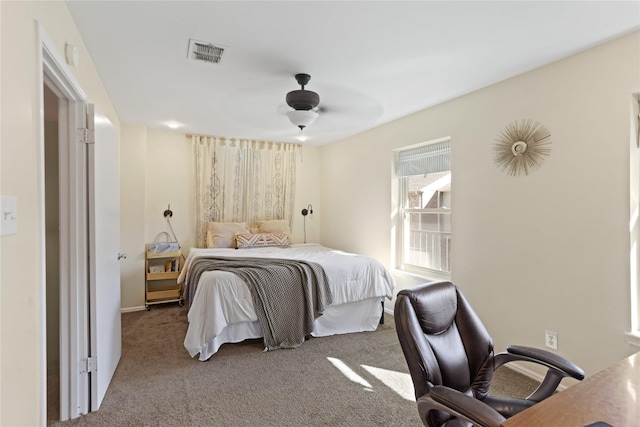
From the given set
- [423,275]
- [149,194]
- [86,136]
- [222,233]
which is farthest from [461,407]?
[149,194]

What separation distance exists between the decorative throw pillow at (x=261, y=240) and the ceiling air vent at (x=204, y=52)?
2651mm

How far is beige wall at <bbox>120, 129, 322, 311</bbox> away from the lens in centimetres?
426

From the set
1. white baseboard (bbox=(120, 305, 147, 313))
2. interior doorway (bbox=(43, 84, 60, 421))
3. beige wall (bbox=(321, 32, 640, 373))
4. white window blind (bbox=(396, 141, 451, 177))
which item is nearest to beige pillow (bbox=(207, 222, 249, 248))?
white baseboard (bbox=(120, 305, 147, 313))

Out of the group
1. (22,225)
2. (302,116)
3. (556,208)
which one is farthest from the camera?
(302,116)

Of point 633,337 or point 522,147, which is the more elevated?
point 522,147

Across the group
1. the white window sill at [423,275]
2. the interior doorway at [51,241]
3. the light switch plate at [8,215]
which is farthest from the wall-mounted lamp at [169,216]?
the light switch plate at [8,215]

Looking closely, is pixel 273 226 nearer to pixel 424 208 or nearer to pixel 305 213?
pixel 305 213

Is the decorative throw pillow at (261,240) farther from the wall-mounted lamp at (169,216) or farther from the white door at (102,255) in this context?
the white door at (102,255)

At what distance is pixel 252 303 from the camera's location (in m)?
3.02

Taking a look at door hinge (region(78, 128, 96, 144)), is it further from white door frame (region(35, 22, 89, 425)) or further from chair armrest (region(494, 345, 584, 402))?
chair armrest (region(494, 345, 584, 402))

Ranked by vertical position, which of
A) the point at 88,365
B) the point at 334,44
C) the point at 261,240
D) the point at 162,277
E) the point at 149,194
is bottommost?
the point at 88,365

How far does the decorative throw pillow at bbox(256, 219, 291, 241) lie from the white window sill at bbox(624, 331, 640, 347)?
13.0 feet

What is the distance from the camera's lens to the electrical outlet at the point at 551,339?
239cm

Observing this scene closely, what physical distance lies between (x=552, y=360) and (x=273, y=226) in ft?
13.4
